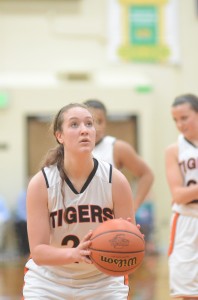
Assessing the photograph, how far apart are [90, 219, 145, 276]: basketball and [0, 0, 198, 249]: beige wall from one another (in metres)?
8.25

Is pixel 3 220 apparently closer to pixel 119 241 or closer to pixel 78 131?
pixel 78 131

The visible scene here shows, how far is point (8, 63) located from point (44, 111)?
3.50 feet

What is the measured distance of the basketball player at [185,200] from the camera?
14.5ft

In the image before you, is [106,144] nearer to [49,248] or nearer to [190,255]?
[190,255]

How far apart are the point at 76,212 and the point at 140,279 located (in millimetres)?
4865

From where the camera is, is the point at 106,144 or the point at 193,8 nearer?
the point at 106,144

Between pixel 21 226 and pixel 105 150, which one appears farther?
pixel 21 226

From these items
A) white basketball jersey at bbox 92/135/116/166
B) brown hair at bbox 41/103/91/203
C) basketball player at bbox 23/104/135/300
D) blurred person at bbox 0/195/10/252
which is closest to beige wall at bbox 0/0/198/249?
blurred person at bbox 0/195/10/252

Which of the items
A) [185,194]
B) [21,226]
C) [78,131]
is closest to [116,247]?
[78,131]

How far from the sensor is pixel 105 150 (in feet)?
16.1

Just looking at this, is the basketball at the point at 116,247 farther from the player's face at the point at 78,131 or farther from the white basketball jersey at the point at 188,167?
the white basketball jersey at the point at 188,167

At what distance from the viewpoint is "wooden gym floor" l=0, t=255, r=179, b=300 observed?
666cm

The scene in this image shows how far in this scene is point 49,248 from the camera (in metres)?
3.05

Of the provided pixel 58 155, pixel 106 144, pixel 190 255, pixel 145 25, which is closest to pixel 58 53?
pixel 145 25
